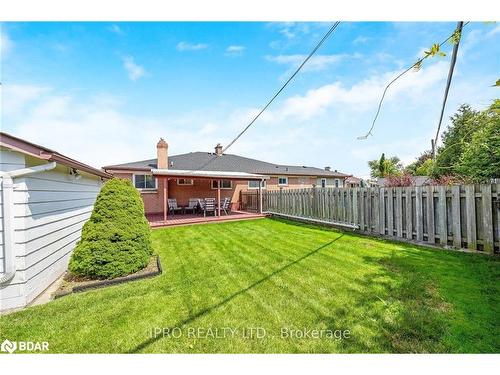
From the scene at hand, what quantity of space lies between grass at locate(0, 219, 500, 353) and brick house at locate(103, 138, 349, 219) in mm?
7852

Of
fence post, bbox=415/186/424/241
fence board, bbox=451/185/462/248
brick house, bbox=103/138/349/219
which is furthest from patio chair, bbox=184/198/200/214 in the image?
fence board, bbox=451/185/462/248

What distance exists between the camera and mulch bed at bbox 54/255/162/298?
3935 mm

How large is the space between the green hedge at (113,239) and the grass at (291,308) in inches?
21.2

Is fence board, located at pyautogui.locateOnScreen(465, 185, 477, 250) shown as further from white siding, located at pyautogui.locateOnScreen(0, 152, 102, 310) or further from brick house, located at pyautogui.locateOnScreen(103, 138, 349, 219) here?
brick house, located at pyautogui.locateOnScreen(103, 138, 349, 219)

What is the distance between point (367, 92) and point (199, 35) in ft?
12.1

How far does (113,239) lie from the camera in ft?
15.1

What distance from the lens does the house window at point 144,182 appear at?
14.8m

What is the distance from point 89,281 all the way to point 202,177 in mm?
8478

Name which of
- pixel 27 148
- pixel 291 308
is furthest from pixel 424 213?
pixel 27 148

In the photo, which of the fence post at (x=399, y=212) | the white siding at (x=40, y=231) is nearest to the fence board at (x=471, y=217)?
the fence post at (x=399, y=212)

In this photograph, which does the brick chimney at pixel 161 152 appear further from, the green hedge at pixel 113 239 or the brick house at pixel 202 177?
the green hedge at pixel 113 239

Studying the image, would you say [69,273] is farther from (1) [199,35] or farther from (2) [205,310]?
(1) [199,35]

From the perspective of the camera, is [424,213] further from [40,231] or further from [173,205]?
[173,205]
